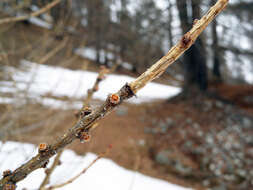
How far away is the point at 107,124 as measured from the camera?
5.39 m

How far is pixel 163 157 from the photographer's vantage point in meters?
4.36

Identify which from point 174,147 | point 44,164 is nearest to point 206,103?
point 174,147

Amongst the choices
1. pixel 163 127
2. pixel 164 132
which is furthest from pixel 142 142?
pixel 163 127

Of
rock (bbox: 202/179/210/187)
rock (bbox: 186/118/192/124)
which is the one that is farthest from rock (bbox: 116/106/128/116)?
rock (bbox: 202/179/210/187)

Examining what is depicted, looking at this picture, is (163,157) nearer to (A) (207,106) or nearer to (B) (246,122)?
(A) (207,106)

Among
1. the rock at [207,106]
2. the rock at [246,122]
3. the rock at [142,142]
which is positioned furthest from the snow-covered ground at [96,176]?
the rock at [207,106]

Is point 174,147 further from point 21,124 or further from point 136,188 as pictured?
point 21,124

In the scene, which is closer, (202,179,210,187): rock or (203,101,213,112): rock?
(202,179,210,187): rock

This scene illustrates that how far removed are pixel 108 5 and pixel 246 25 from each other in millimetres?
7322

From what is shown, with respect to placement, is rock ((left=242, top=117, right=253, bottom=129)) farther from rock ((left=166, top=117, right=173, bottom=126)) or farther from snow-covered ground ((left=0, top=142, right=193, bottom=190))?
snow-covered ground ((left=0, top=142, right=193, bottom=190))

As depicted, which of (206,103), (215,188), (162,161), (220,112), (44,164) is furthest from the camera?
(206,103)

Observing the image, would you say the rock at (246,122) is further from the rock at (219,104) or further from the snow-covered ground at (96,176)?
the snow-covered ground at (96,176)

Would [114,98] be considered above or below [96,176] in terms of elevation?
above

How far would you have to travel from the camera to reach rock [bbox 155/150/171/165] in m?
4.29
